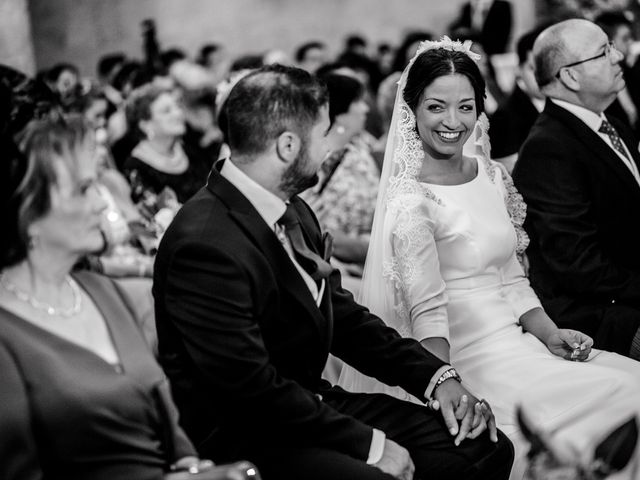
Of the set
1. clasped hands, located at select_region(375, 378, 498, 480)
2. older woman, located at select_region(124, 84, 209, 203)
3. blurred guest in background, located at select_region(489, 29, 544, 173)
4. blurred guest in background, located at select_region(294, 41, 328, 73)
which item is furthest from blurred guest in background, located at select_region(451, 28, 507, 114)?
blurred guest in background, located at select_region(294, 41, 328, 73)

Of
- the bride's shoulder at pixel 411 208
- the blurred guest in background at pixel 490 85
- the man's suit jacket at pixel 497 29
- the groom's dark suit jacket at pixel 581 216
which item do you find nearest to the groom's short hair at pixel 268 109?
the bride's shoulder at pixel 411 208

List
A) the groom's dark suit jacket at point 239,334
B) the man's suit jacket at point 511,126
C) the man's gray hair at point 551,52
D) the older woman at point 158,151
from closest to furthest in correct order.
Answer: the groom's dark suit jacket at point 239,334 < the man's gray hair at point 551,52 < the man's suit jacket at point 511,126 < the older woman at point 158,151

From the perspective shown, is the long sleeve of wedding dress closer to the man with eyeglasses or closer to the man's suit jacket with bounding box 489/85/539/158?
the man with eyeglasses

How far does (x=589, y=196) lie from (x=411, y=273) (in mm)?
957

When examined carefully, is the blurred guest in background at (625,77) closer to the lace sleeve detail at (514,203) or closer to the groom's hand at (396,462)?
the lace sleeve detail at (514,203)

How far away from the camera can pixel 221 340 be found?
226cm

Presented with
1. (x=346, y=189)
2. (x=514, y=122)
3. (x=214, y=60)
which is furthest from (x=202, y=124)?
(x=514, y=122)

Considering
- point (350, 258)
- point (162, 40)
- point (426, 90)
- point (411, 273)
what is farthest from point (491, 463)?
point (162, 40)

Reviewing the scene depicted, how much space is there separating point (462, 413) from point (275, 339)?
588 mm

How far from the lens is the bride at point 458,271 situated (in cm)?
296

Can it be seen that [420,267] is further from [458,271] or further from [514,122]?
[514,122]

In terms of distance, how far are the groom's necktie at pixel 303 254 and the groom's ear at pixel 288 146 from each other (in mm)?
210

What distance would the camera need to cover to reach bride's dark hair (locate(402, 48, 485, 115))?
309cm

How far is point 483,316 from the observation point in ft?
10.2
